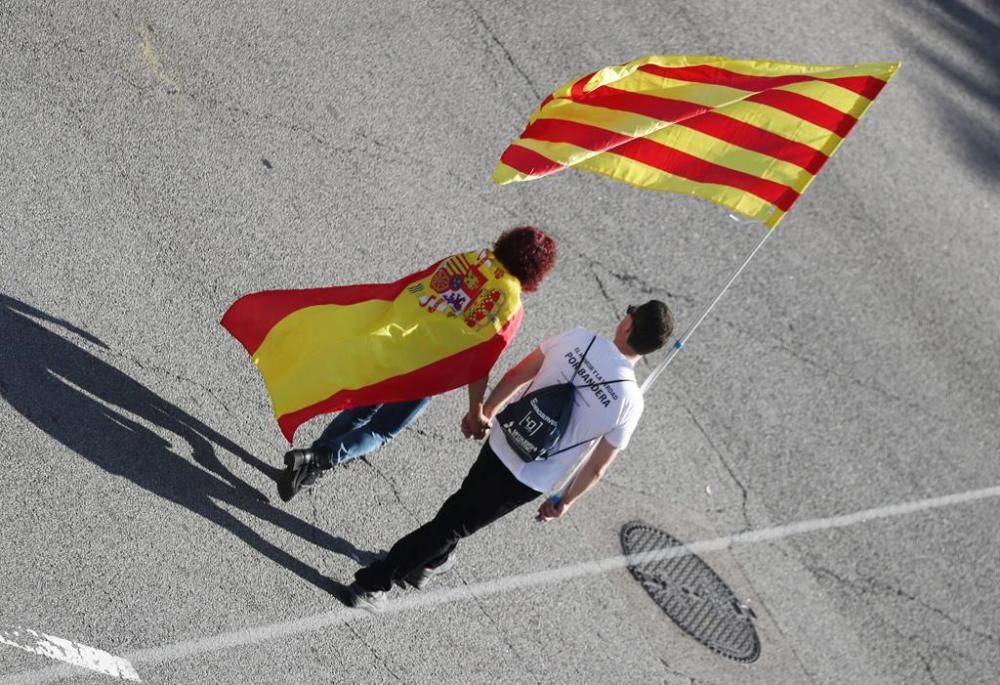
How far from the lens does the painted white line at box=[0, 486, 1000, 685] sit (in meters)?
5.43

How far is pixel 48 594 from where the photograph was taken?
211 inches

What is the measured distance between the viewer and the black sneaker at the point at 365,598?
609 cm

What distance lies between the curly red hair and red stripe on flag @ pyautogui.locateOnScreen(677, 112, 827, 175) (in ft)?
3.57

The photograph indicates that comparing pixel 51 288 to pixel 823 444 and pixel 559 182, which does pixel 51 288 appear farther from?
pixel 823 444

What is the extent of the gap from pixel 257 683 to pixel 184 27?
493cm

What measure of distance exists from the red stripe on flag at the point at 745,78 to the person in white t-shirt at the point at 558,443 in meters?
1.40

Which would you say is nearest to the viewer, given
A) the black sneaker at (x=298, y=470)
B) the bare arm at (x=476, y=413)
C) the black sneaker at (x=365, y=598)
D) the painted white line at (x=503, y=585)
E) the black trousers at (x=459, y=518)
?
the painted white line at (x=503, y=585)

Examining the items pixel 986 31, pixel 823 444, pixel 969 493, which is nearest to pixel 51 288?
pixel 823 444

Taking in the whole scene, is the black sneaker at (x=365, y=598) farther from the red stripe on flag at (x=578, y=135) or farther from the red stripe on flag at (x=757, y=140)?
the red stripe on flag at (x=757, y=140)

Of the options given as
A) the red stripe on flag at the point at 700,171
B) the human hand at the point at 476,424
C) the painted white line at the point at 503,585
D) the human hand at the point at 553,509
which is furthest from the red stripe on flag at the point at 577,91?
the painted white line at the point at 503,585

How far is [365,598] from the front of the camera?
6133 mm

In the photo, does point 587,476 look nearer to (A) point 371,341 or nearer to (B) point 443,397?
(A) point 371,341

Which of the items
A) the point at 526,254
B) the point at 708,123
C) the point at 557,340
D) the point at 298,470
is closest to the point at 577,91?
the point at 708,123

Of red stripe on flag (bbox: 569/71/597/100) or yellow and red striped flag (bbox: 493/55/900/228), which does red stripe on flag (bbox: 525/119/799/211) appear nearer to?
yellow and red striped flag (bbox: 493/55/900/228)
